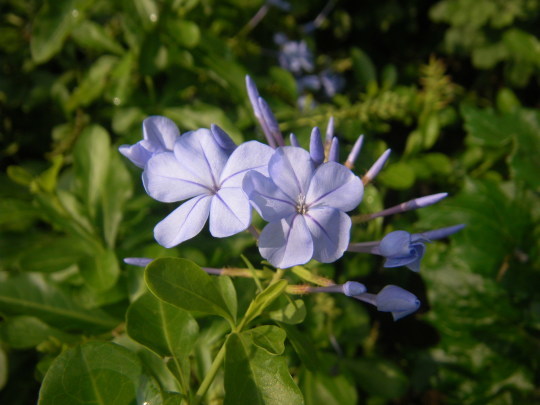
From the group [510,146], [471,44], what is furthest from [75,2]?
[471,44]

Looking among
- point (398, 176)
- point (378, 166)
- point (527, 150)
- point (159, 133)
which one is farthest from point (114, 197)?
point (527, 150)

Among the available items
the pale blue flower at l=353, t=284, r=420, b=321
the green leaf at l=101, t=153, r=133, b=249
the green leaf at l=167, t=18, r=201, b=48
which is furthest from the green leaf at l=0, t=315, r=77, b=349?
the green leaf at l=167, t=18, r=201, b=48

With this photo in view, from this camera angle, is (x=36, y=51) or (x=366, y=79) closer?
(x=36, y=51)

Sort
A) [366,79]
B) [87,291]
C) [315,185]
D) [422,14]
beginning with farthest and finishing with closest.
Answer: [422,14] < [366,79] < [87,291] < [315,185]

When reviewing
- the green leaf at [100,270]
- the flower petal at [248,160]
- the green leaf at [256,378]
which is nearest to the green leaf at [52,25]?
the green leaf at [100,270]

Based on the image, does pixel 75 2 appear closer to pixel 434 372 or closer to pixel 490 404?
pixel 434 372

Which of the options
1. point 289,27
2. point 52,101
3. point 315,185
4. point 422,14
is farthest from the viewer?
point 422,14
